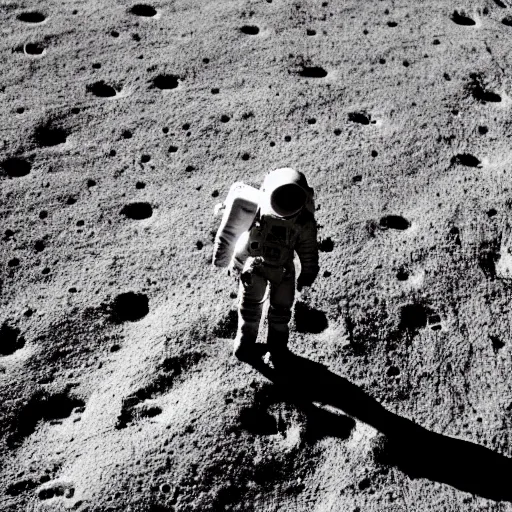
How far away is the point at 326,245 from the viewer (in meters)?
4.96

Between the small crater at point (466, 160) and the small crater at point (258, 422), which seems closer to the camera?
the small crater at point (258, 422)

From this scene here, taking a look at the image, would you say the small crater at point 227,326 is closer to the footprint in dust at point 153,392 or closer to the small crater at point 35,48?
the footprint in dust at point 153,392

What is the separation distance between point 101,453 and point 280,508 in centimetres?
108

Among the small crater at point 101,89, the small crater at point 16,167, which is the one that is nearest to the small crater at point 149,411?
the small crater at point 16,167

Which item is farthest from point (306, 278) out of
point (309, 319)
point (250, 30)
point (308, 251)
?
point (250, 30)

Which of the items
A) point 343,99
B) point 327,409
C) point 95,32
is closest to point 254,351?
point 327,409

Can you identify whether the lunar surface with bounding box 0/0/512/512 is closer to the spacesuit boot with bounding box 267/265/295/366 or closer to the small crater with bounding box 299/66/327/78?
the small crater with bounding box 299/66/327/78

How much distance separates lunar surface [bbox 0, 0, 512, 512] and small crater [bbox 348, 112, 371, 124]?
0.02 meters

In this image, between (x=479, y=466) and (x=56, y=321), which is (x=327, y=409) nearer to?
(x=479, y=466)

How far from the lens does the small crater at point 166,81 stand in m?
5.95

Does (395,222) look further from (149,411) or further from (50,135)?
(50,135)

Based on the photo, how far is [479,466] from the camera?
13.2 ft

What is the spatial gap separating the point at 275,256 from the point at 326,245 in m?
1.00

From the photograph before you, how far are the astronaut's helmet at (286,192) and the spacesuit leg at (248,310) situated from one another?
498 mm
